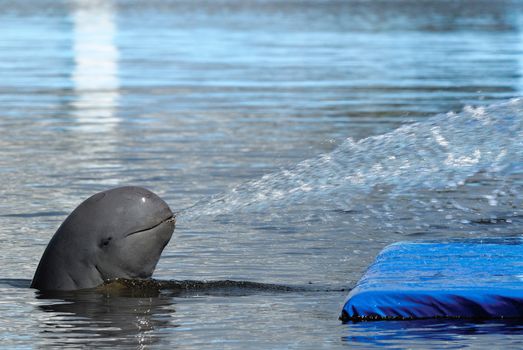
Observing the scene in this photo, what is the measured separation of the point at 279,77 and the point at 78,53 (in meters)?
10.5

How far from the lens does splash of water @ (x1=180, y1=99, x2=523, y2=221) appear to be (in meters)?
12.7

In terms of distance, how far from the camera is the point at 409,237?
1095cm

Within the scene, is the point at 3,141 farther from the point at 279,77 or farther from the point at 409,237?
the point at 279,77

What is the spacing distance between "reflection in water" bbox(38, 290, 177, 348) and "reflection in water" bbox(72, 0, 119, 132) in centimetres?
1061

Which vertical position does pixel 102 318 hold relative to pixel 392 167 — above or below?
above

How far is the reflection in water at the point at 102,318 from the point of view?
7.37 m

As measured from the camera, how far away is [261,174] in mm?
14531

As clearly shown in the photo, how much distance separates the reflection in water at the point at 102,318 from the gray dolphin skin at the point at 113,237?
0.14m

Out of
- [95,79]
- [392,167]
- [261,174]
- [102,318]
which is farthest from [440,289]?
[95,79]

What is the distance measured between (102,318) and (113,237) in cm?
62

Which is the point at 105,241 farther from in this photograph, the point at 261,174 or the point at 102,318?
the point at 261,174

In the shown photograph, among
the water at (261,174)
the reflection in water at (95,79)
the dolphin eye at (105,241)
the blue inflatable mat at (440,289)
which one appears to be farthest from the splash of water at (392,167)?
the reflection in water at (95,79)

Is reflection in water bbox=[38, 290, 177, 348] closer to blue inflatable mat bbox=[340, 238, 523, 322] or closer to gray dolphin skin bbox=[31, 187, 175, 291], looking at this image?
gray dolphin skin bbox=[31, 187, 175, 291]

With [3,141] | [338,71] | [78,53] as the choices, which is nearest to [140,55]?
[78,53]
